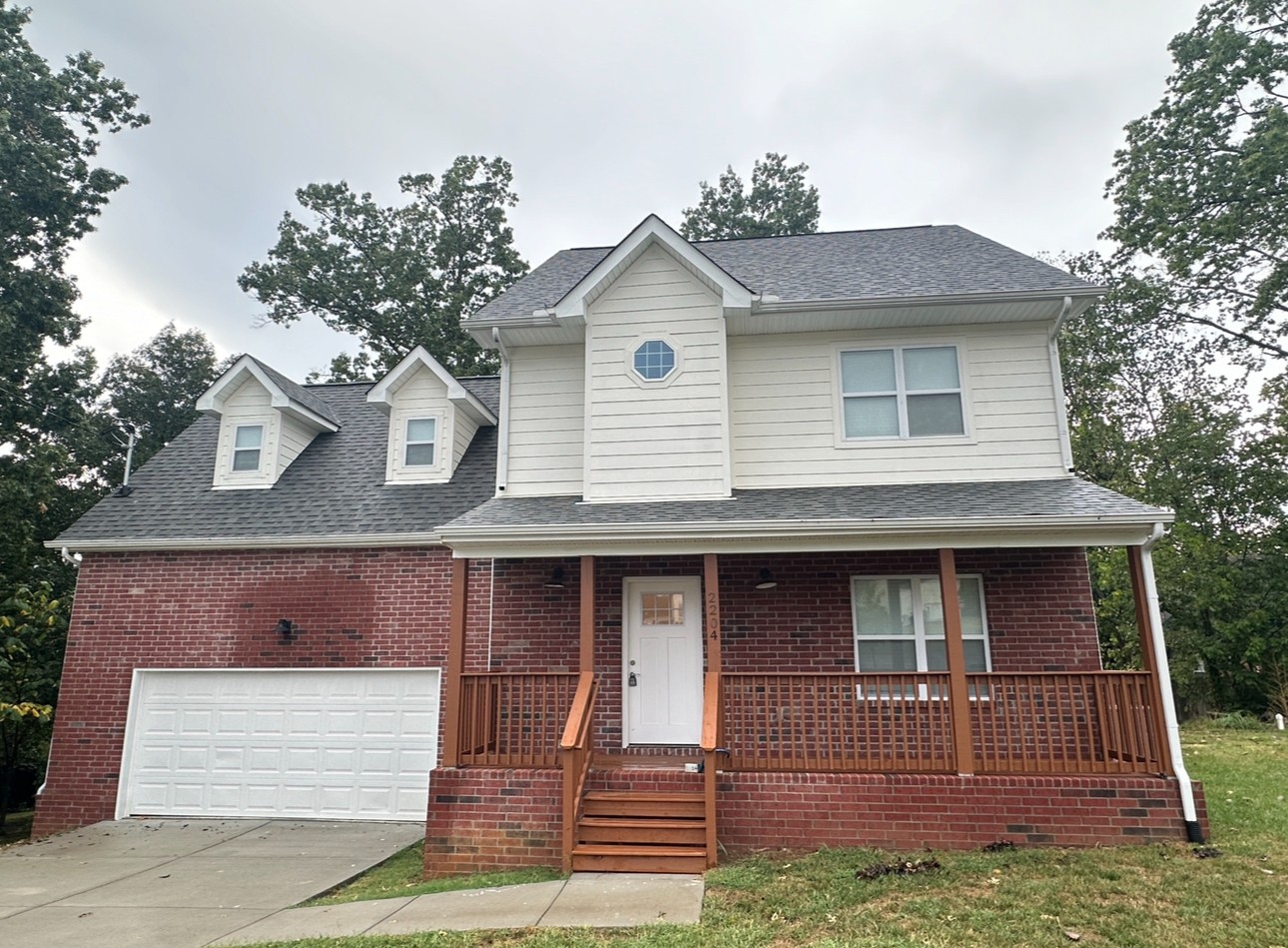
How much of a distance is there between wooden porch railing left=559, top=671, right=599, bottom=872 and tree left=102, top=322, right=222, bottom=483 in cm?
2247

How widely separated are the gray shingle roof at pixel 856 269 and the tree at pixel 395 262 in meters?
14.2

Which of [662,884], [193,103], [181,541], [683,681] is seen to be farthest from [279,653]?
[193,103]

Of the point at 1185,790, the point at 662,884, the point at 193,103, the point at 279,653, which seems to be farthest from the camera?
the point at 193,103

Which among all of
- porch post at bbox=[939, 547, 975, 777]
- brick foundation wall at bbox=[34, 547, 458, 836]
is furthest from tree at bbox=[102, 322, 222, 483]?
porch post at bbox=[939, 547, 975, 777]

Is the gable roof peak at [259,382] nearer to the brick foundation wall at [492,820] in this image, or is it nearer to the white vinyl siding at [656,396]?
the white vinyl siding at [656,396]

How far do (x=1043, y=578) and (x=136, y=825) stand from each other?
1179cm

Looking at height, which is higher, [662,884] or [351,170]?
[351,170]

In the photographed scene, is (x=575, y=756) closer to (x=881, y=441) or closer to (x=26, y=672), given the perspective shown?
(x=881, y=441)

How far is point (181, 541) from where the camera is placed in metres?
10.5

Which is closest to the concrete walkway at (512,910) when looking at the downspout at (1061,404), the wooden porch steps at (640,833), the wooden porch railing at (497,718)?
the wooden porch steps at (640,833)

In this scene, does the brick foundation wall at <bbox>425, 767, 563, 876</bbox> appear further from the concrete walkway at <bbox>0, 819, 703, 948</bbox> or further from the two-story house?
the concrete walkway at <bbox>0, 819, 703, 948</bbox>

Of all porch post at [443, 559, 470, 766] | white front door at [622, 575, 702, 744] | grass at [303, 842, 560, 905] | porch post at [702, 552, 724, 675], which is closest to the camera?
grass at [303, 842, 560, 905]

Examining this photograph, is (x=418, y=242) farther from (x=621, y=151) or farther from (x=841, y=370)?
(x=841, y=370)

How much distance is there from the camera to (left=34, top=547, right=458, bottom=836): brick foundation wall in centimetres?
1003
